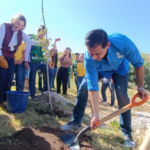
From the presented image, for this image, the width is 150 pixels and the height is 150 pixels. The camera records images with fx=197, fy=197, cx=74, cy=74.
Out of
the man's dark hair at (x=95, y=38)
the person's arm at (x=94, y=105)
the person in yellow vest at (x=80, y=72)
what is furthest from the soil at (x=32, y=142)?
the person in yellow vest at (x=80, y=72)

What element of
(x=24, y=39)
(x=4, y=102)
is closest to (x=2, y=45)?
(x=24, y=39)

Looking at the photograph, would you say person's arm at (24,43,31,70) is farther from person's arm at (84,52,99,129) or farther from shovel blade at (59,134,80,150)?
shovel blade at (59,134,80,150)

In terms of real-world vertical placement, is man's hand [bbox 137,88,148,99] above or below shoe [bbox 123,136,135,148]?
above

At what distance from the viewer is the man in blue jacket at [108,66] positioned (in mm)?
2400

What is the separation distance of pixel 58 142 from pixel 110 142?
0.94 meters

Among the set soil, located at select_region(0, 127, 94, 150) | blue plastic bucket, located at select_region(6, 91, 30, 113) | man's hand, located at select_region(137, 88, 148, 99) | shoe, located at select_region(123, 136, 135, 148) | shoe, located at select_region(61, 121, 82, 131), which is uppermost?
man's hand, located at select_region(137, 88, 148, 99)

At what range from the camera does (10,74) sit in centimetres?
402

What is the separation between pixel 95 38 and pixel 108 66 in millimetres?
669

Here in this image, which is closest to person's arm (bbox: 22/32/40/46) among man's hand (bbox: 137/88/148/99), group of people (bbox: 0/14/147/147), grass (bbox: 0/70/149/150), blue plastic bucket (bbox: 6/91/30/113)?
group of people (bbox: 0/14/147/147)

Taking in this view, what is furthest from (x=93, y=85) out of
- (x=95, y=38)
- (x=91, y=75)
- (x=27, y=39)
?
(x=27, y=39)

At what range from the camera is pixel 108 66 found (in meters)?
2.87

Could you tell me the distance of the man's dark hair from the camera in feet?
7.63

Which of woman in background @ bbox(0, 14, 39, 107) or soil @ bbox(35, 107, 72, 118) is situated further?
soil @ bbox(35, 107, 72, 118)

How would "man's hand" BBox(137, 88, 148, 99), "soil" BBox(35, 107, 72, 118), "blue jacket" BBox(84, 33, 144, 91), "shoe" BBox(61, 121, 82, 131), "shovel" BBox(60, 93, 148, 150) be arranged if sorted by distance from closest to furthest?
"shovel" BBox(60, 93, 148, 150), "blue jacket" BBox(84, 33, 144, 91), "man's hand" BBox(137, 88, 148, 99), "shoe" BBox(61, 121, 82, 131), "soil" BBox(35, 107, 72, 118)
